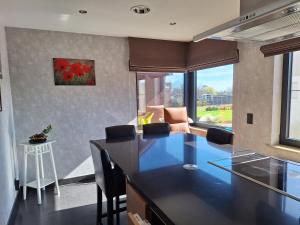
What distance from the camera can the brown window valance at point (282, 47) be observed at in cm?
229

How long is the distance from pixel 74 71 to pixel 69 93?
34 cm

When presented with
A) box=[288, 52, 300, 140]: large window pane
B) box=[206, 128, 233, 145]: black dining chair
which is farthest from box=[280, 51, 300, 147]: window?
box=[206, 128, 233, 145]: black dining chair

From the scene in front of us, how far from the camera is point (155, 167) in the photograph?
1466mm

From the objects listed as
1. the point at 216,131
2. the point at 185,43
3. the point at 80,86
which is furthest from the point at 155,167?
the point at 185,43

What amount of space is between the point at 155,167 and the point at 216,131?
1.16m

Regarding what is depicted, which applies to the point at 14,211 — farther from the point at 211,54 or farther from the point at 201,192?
the point at 211,54

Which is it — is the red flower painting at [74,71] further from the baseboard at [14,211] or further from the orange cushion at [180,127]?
the baseboard at [14,211]

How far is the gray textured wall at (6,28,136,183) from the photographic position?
10.1 ft

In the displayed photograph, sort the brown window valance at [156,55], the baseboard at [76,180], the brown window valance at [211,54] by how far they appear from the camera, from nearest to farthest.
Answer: the brown window valance at [211,54] < the baseboard at [76,180] < the brown window valance at [156,55]

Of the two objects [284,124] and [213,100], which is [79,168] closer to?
[213,100]

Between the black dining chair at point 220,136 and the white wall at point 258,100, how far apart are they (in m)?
0.68

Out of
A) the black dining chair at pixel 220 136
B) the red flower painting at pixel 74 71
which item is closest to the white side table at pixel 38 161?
the red flower painting at pixel 74 71

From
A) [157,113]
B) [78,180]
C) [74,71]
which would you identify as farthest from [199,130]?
[74,71]

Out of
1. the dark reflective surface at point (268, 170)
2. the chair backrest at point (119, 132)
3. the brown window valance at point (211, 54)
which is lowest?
the dark reflective surface at point (268, 170)
